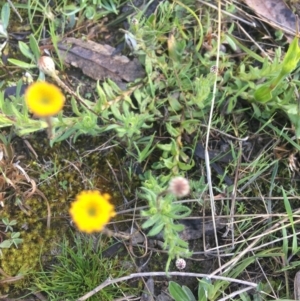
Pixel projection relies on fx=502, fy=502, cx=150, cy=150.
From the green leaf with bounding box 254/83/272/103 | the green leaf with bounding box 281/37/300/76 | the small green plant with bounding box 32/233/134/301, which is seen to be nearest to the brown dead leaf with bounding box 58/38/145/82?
the green leaf with bounding box 254/83/272/103

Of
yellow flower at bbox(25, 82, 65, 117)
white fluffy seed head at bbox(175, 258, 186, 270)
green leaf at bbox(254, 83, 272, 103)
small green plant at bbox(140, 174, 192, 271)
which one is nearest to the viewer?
yellow flower at bbox(25, 82, 65, 117)

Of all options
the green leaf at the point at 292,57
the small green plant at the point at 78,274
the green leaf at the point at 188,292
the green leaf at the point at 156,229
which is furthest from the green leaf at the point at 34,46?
the green leaf at the point at 188,292

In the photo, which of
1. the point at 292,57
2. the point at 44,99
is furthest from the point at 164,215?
the point at 292,57

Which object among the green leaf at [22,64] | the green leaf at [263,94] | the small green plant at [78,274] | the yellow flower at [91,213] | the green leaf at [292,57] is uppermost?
the green leaf at [292,57]

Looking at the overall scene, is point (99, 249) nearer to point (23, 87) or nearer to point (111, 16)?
point (23, 87)

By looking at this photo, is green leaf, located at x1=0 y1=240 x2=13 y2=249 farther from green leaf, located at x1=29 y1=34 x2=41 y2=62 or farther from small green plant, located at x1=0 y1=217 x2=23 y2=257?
green leaf, located at x1=29 y1=34 x2=41 y2=62

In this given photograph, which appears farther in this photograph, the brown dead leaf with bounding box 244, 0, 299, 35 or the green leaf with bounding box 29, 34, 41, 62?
the brown dead leaf with bounding box 244, 0, 299, 35

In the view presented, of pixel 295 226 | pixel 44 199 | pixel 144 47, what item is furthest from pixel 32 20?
pixel 295 226

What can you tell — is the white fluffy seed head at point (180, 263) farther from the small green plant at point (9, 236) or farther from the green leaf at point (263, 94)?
the green leaf at point (263, 94)
